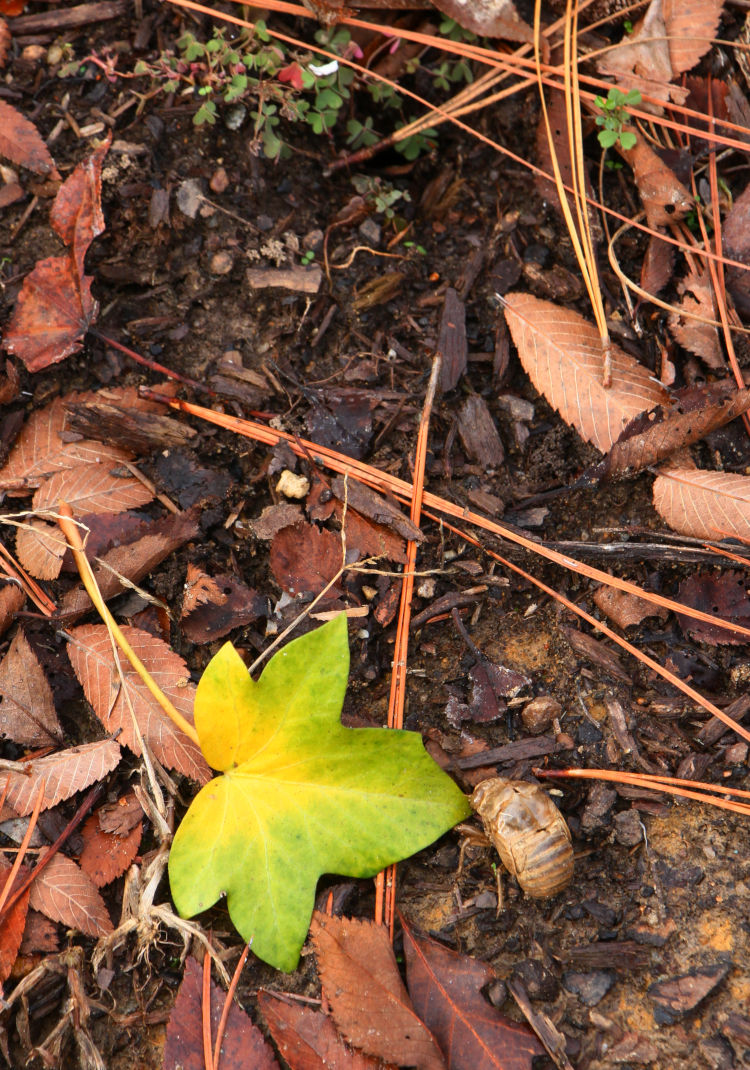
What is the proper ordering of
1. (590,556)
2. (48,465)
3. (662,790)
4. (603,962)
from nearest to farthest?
1. (603,962)
2. (662,790)
3. (590,556)
4. (48,465)

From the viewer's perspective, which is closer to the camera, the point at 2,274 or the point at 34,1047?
the point at 34,1047

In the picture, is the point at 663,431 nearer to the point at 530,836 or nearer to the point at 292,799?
the point at 530,836

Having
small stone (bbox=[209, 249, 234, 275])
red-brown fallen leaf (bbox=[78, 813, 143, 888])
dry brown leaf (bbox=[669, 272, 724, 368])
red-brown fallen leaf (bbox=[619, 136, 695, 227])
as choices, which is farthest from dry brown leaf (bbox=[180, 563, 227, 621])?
red-brown fallen leaf (bbox=[619, 136, 695, 227])

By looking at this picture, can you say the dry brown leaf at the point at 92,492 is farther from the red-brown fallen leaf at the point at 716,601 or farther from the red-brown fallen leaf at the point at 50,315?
the red-brown fallen leaf at the point at 716,601

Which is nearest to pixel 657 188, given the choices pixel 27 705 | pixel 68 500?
pixel 68 500

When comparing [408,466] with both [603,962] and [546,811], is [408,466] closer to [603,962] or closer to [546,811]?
[546,811]

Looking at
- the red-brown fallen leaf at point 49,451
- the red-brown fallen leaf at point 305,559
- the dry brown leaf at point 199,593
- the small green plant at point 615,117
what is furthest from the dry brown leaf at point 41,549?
the small green plant at point 615,117

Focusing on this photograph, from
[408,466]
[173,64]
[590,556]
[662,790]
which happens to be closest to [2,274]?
[173,64]
